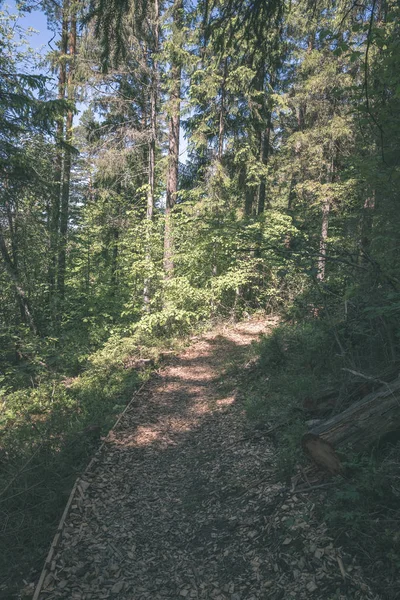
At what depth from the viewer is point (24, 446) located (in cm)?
513

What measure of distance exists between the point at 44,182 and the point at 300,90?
10.1 meters

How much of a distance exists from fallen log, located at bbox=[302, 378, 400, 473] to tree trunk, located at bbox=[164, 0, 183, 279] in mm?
8577

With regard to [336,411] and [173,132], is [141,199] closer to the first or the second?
[173,132]

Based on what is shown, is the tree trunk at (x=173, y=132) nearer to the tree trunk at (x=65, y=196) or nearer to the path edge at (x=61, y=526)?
the tree trunk at (x=65, y=196)

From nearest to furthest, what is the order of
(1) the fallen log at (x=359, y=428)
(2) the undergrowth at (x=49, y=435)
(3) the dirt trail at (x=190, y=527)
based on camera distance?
(3) the dirt trail at (x=190, y=527), (1) the fallen log at (x=359, y=428), (2) the undergrowth at (x=49, y=435)

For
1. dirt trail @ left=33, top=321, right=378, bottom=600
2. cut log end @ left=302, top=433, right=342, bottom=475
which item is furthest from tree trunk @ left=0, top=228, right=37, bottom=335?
cut log end @ left=302, top=433, right=342, bottom=475

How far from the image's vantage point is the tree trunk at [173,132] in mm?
10844

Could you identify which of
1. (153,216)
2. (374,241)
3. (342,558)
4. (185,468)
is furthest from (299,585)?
(153,216)

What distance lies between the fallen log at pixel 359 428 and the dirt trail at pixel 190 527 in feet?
1.73

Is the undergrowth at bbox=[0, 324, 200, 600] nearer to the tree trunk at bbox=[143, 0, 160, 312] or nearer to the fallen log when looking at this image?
the tree trunk at bbox=[143, 0, 160, 312]

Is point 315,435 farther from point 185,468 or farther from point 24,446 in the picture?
point 24,446

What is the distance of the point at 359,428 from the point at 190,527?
2041 millimetres

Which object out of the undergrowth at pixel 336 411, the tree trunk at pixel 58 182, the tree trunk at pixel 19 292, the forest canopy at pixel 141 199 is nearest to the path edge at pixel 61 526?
the forest canopy at pixel 141 199

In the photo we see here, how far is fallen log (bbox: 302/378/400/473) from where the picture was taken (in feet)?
11.4
